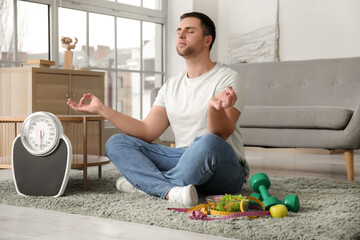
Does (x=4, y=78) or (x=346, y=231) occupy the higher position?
(x=4, y=78)

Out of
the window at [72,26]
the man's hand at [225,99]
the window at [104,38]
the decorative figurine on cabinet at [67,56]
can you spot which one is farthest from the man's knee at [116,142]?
the window at [72,26]

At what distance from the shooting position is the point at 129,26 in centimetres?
577

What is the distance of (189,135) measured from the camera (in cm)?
235

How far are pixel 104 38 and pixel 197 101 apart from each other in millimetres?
3373

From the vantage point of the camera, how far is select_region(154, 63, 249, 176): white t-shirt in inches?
89.7

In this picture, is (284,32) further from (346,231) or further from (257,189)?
(346,231)

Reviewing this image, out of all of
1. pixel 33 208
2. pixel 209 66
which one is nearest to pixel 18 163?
pixel 33 208

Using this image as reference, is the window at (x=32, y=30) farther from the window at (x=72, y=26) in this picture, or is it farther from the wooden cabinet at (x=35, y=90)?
the wooden cabinet at (x=35, y=90)

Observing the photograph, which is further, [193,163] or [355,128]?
[355,128]

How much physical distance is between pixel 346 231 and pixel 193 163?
2.32ft

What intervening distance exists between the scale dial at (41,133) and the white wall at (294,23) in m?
3.90

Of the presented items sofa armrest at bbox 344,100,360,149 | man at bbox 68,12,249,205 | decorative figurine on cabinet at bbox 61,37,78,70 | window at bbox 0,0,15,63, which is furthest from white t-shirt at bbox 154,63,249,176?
window at bbox 0,0,15,63

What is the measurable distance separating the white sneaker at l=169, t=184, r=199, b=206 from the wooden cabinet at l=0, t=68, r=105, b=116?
2080mm

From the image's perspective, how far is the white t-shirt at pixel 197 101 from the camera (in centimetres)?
228
